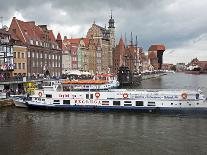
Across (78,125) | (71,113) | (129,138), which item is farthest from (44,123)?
(129,138)

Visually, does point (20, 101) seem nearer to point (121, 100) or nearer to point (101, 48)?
point (121, 100)

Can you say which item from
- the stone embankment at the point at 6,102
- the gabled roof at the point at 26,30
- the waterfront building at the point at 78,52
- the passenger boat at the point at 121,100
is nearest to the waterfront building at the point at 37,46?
the gabled roof at the point at 26,30

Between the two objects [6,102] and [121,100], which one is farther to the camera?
[6,102]

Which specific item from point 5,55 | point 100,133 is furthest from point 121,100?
point 5,55

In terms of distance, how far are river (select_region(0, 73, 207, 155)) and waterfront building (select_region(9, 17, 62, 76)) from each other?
4487 cm

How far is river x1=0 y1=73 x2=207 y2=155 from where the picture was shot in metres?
36.6

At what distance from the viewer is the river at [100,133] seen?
3659 cm

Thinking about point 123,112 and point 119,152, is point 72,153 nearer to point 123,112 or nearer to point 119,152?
point 119,152

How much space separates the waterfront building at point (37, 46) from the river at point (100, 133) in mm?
44870

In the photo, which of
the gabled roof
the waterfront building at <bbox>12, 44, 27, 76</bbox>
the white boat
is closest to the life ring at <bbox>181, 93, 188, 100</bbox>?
the white boat

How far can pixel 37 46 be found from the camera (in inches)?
4252

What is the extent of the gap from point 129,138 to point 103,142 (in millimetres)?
3466

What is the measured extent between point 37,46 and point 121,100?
51912 millimetres

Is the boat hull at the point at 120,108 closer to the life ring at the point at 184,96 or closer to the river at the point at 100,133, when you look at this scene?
the life ring at the point at 184,96
